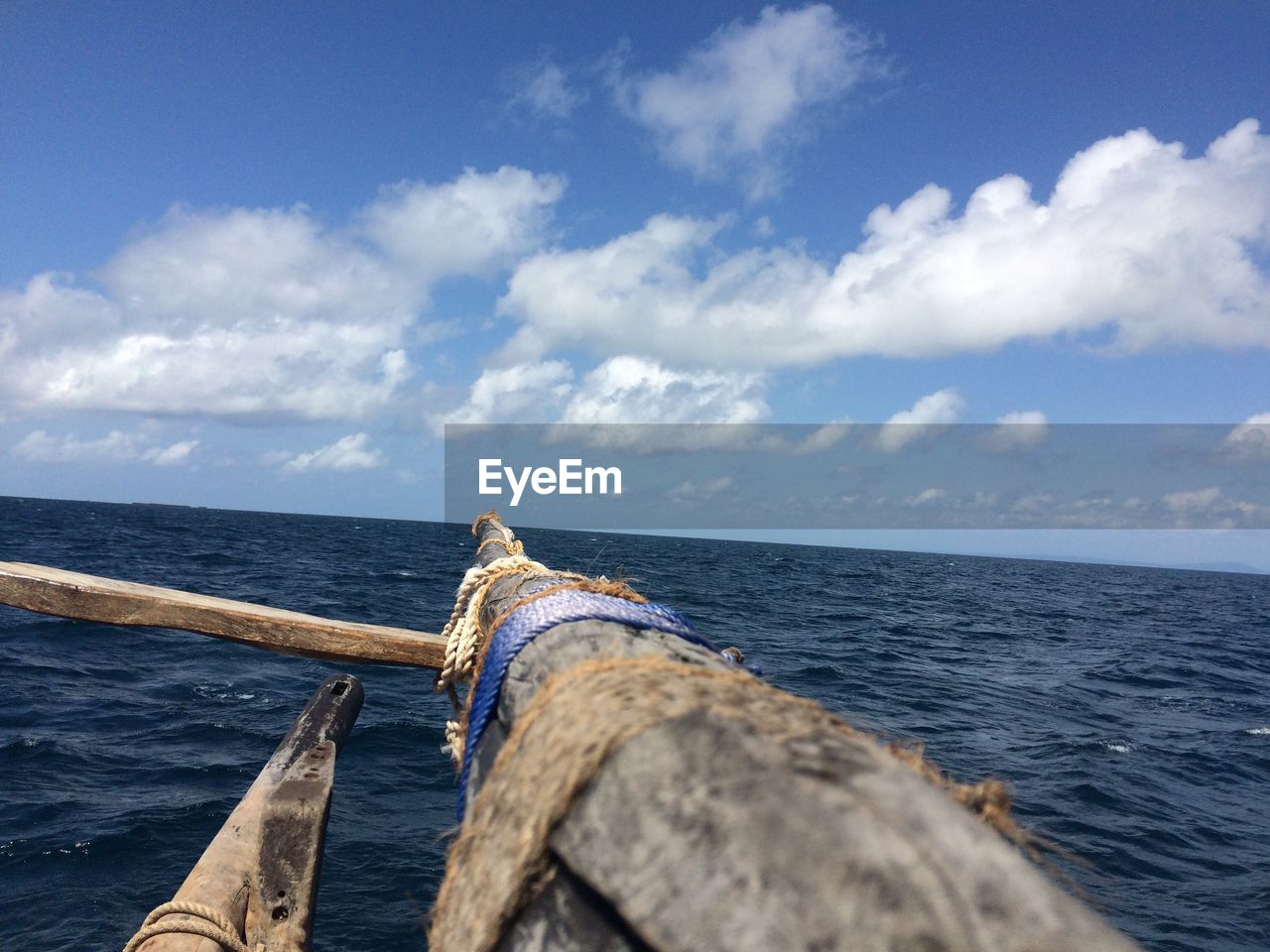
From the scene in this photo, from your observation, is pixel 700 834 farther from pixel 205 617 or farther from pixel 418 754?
pixel 418 754

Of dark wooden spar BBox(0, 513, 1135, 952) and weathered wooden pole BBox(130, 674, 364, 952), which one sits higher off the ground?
dark wooden spar BBox(0, 513, 1135, 952)

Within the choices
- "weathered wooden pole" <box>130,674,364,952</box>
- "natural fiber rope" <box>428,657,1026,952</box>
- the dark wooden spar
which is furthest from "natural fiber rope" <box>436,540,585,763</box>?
"weathered wooden pole" <box>130,674,364,952</box>

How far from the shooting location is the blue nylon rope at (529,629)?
67.2 inches

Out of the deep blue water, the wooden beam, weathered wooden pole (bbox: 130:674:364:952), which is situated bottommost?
the deep blue water

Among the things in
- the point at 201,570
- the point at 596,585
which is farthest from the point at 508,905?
the point at 201,570

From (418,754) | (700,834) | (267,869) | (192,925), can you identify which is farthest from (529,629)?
(418,754)

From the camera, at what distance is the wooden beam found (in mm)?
4121

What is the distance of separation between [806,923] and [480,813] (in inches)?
28.9

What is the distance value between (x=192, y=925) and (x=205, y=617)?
1655 millimetres

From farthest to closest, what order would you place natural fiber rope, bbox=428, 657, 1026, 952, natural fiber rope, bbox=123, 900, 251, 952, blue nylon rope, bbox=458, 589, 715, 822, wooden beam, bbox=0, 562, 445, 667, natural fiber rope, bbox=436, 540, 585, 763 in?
wooden beam, bbox=0, 562, 445, 667 < natural fiber rope, bbox=123, 900, 251, 952 < natural fiber rope, bbox=436, 540, 585, 763 < blue nylon rope, bbox=458, 589, 715, 822 < natural fiber rope, bbox=428, 657, 1026, 952

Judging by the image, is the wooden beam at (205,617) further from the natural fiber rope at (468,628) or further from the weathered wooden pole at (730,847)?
the weathered wooden pole at (730,847)

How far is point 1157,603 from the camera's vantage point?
163 ft

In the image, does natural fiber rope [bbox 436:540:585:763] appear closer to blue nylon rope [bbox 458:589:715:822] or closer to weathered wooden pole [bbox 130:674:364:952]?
blue nylon rope [bbox 458:589:715:822]

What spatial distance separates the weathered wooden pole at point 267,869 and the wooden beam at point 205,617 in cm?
98
